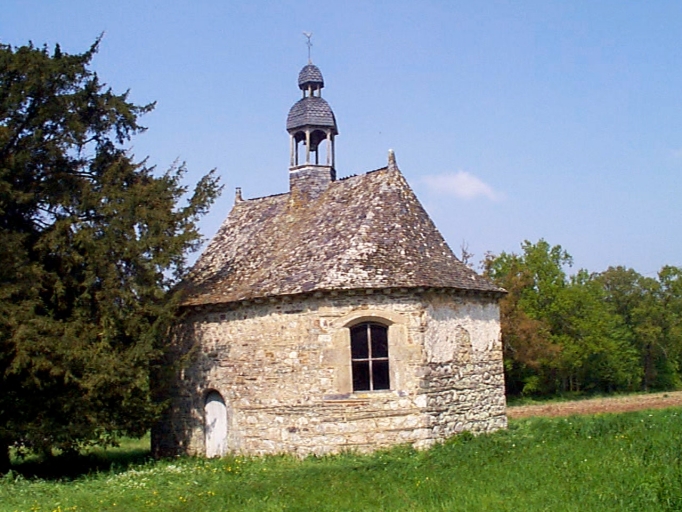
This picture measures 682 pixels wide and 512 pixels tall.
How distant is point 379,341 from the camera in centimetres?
1641

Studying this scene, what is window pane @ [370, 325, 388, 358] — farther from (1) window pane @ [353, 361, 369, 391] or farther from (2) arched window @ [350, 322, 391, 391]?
(1) window pane @ [353, 361, 369, 391]

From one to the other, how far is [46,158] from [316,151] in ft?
27.2

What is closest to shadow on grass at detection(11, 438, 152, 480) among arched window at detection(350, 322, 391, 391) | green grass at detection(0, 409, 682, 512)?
green grass at detection(0, 409, 682, 512)

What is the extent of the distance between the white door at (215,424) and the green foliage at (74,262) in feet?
6.13

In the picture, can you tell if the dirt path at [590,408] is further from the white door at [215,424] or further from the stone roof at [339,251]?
the white door at [215,424]

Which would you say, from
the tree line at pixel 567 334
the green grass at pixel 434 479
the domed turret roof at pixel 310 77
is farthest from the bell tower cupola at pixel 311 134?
the tree line at pixel 567 334

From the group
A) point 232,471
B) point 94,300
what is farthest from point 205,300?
point 232,471

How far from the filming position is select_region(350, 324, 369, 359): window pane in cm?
1636

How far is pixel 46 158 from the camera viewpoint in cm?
1623

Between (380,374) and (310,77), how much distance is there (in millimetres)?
10479

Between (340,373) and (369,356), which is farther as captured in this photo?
(369,356)

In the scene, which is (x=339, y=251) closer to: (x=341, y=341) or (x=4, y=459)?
(x=341, y=341)

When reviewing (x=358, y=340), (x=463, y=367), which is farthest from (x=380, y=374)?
(x=463, y=367)

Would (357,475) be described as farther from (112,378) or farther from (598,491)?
(112,378)
